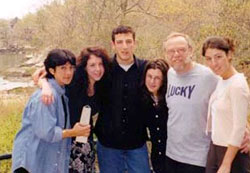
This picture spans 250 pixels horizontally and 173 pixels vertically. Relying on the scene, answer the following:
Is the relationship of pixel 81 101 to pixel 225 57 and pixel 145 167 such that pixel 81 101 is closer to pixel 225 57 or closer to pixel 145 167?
pixel 145 167

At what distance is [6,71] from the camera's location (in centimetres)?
3072

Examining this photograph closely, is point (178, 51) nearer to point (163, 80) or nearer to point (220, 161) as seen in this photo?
A: point (163, 80)

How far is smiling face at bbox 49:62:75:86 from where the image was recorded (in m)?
2.73

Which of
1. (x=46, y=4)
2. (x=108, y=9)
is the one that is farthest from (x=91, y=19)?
(x=46, y=4)

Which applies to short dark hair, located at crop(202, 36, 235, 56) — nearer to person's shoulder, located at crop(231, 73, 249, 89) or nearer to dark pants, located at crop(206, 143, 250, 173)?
person's shoulder, located at crop(231, 73, 249, 89)

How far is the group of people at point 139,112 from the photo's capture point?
2.56 meters

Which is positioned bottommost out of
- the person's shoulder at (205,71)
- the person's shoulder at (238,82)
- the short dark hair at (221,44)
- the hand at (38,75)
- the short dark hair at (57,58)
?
the hand at (38,75)

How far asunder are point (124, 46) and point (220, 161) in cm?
118

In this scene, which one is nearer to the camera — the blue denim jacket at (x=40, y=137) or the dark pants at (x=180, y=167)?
Result: the blue denim jacket at (x=40, y=137)

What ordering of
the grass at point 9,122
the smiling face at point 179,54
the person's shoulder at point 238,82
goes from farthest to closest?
the grass at point 9,122 < the smiling face at point 179,54 < the person's shoulder at point 238,82

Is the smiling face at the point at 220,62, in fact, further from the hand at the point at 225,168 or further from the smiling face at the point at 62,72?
the smiling face at the point at 62,72

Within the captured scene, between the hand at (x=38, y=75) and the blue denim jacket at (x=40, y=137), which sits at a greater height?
the hand at (x=38, y=75)

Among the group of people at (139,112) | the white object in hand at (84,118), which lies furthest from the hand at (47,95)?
the white object in hand at (84,118)

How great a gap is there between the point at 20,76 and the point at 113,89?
26.8m
